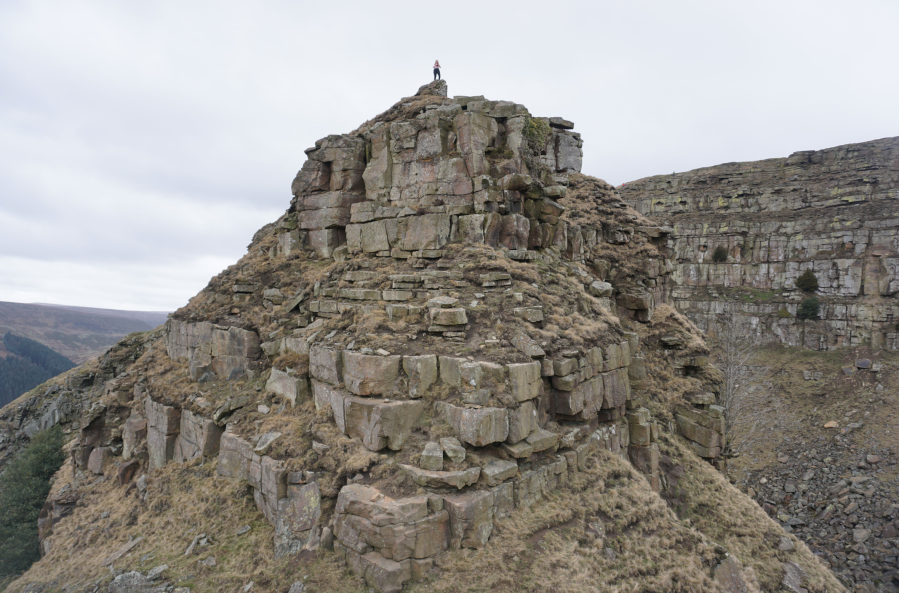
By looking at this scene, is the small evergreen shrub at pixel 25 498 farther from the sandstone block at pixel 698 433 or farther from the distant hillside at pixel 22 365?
the distant hillside at pixel 22 365

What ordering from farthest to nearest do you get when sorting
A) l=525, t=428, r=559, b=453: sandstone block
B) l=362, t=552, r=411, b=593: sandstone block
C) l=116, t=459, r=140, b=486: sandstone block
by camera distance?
l=116, t=459, r=140, b=486: sandstone block → l=525, t=428, r=559, b=453: sandstone block → l=362, t=552, r=411, b=593: sandstone block

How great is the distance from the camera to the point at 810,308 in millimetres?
42781

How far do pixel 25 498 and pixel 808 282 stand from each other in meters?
63.0

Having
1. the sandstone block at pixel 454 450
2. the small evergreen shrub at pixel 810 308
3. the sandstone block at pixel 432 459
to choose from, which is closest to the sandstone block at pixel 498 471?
the sandstone block at pixel 454 450

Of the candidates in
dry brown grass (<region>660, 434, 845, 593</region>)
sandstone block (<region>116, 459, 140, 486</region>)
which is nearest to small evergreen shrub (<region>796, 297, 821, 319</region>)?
dry brown grass (<region>660, 434, 845, 593</region>)

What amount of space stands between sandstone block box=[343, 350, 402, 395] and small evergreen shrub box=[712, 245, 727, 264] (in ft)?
172

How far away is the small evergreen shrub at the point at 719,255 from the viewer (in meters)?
50.4

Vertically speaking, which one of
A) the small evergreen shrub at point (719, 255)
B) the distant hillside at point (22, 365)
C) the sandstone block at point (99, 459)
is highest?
the small evergreen shrub at point (719, 255)

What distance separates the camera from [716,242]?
5119 centimetres

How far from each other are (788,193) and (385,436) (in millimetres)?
58459

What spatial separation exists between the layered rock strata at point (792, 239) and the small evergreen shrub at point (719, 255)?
0.27 metres

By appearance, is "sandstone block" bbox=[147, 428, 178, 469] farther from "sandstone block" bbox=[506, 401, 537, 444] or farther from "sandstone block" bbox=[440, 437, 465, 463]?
"sandstone block" bbox=[506, 401, 537, 444]

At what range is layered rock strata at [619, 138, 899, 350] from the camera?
4050cm

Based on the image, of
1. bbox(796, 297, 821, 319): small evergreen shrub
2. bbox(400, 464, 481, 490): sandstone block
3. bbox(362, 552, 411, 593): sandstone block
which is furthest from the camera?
bbox(796, 297, 821, 319): small evergreen shrub
